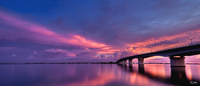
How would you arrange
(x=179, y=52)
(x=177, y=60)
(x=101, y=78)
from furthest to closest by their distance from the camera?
(x=177, y=60) → (x=179, y=52) → (x=101, y=78)

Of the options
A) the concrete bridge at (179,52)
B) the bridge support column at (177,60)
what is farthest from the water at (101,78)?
the bridge support column at (177,60)

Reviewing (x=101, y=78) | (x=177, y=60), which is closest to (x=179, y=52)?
(x=177, y=60)

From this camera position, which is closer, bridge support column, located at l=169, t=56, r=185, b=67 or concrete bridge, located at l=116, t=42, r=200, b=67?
concrete bridge, located at l=116, t=42, r=200, b=67

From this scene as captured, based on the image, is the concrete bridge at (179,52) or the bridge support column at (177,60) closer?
the concrete bridge at (179,52)

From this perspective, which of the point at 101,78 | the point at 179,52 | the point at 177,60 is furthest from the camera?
the point at 177,60

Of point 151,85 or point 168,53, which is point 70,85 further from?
point 168,53

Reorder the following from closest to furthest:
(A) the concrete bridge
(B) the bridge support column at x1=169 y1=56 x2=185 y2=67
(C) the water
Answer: (C) the water
(A) the concrete bridge
(B) the bridge support column at x1=169 y1=56 x2=185 y2=67

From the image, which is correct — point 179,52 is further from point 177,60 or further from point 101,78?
point 101,78

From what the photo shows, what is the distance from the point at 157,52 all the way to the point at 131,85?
80242 millimetres

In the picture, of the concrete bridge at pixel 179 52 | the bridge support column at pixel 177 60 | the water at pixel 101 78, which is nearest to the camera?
the water at pixel 101 78

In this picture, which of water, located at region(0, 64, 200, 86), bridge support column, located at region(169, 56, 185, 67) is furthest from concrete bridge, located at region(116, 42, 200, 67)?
water, located at region(0, 64, 200, 86)

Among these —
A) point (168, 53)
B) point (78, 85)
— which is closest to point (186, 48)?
point (168, 53)

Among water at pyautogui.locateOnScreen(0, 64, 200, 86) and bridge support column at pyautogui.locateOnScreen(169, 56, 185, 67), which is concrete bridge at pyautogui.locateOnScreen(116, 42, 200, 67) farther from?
water at pyautogui.locateOnScreen(0, 64, 200, 86)

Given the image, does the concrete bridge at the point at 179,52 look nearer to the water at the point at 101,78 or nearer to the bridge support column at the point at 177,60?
the bridge support column at the point at 177,60
